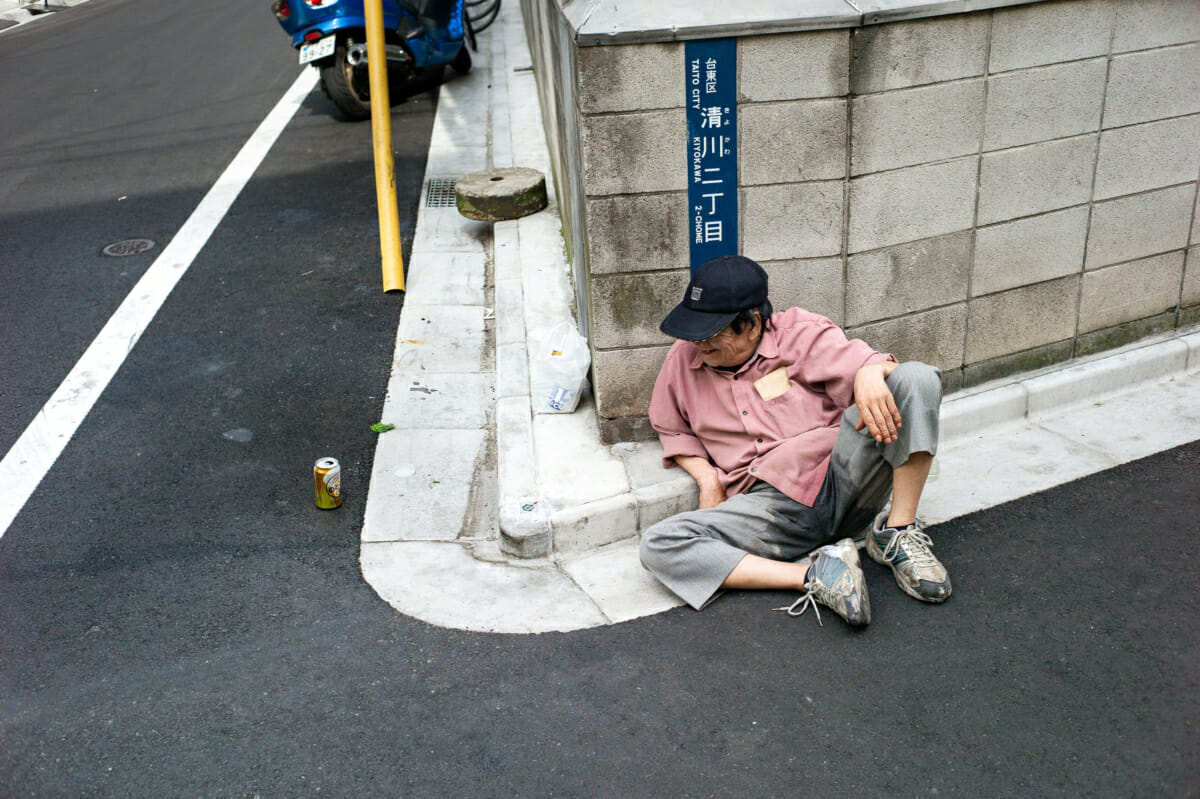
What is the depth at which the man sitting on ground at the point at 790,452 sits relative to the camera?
12.1 ft

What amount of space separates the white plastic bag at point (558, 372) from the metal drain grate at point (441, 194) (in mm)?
3497

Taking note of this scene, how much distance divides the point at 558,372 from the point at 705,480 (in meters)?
1.07

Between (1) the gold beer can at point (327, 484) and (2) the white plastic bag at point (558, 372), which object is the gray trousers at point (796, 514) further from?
(1) the gold beer can at point (327, 484)

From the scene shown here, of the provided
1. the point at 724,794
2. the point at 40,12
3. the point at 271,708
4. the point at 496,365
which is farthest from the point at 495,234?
the point at 40,12

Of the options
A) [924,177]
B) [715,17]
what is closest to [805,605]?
[924,177]

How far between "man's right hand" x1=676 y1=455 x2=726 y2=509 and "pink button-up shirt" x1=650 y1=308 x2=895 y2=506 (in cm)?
4

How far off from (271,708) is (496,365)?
8.37 feet

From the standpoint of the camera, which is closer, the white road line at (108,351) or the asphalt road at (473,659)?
the asphalt road at (473,659)

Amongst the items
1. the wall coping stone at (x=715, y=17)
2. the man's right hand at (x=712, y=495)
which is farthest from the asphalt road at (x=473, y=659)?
the wall coping stone at (x=715, y=17)

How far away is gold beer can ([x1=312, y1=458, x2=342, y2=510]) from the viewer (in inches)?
175

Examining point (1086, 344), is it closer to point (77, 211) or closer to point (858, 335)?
point (858, 335)

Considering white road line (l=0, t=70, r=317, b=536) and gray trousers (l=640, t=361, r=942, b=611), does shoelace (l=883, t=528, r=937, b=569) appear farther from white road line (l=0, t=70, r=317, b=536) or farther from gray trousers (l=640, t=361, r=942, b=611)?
white road line (l=0, t=70, r=317, b=536)

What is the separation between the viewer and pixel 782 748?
3.13 m

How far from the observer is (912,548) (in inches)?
151
